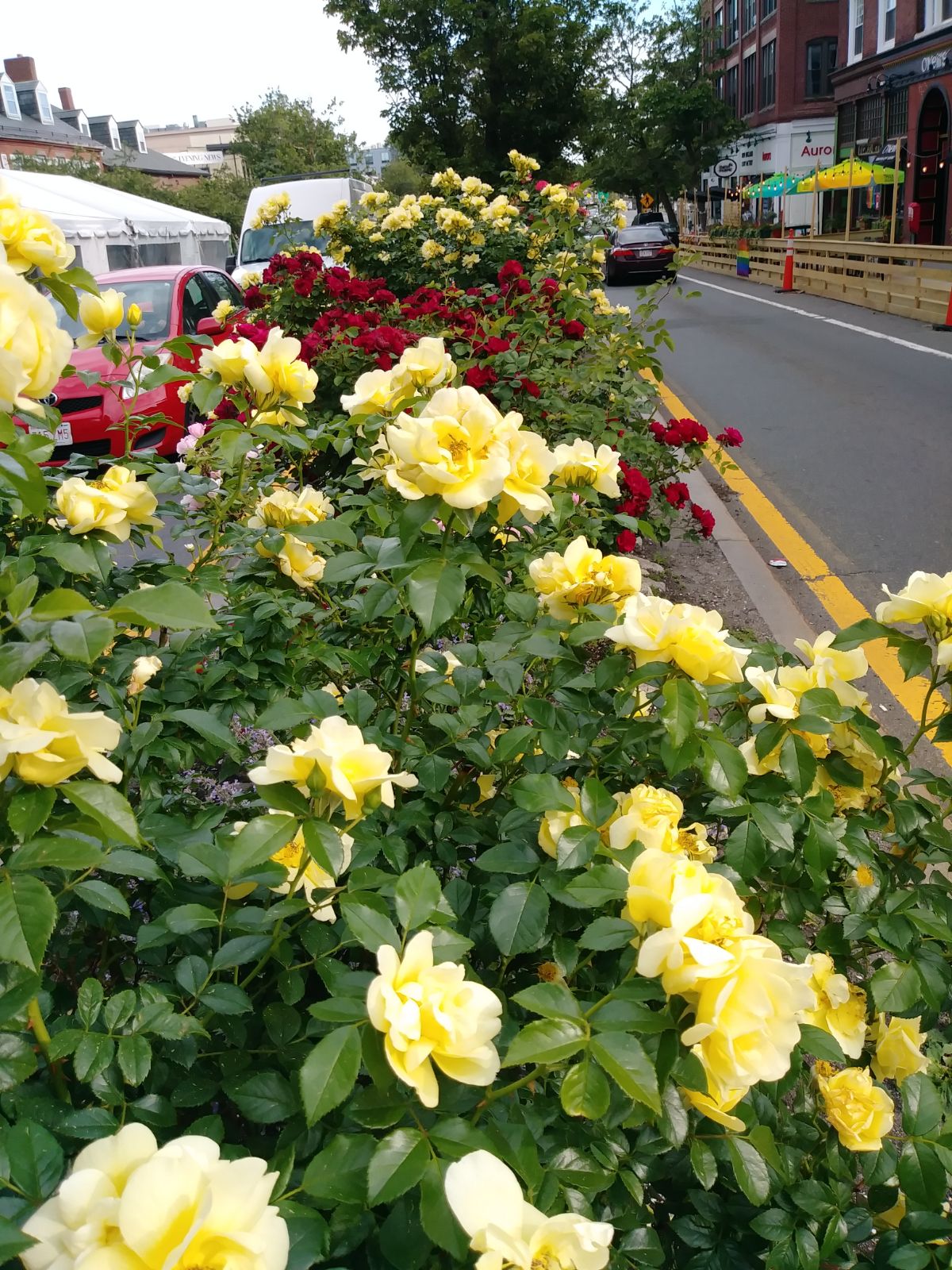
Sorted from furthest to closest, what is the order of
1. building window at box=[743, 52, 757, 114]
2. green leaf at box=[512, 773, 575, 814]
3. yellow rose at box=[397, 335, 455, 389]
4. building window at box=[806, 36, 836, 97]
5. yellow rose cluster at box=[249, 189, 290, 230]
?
building window at box=[743, 52, 757, 114] < building window at box=[806, 36, 836, 97] < yellow rose cluster at box=[249, 189, 290, 230] < yellow rose at box=[397, 335, 455, 389] < green leaf at box=[512, 773, 575, 814]

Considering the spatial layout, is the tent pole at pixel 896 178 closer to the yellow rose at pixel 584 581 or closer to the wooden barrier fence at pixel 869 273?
the wooden barrier fence at pixel 869 273

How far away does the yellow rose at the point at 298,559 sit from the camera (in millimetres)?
1935

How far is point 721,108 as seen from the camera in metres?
48.4

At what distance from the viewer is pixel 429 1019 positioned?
85 cm

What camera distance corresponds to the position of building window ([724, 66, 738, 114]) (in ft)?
170

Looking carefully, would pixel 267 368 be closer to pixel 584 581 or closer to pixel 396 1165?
pixel 584 581

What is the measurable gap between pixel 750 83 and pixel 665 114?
4.68m

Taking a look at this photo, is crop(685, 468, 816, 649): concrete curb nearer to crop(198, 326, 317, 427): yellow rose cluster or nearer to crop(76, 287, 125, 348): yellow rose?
crop(198, 326, 317, 427): yellow rose cluster

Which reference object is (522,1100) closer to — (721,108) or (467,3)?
(467,3)

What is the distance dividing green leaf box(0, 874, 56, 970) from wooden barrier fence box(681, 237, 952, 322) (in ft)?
48.2

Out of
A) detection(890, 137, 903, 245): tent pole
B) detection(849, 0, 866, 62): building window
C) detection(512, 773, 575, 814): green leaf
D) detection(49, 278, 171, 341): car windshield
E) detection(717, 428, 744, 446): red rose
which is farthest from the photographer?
detection(849, 0, 866, 62): building window

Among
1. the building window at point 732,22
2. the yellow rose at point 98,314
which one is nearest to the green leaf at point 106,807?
the yellow rose at point 98,314

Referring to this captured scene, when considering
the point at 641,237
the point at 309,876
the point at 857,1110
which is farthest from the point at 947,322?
the point at 309,876

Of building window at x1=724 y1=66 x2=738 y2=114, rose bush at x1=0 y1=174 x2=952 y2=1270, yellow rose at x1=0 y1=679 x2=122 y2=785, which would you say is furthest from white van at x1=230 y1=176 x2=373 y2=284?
building window at x1=724 y1=66 x2=738 y2=114
